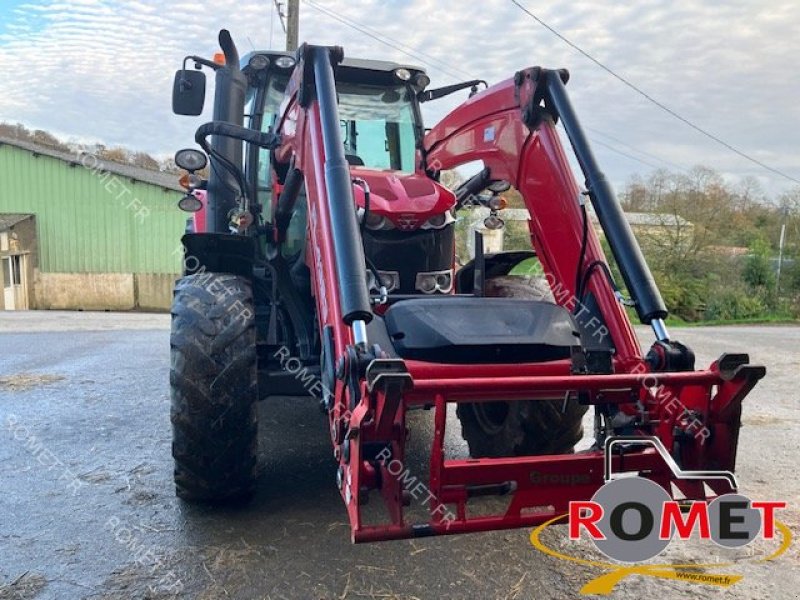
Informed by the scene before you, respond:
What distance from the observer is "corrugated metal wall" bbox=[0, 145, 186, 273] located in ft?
74.9

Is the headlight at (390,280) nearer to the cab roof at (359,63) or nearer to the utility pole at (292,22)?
the cab roof at (359,63)

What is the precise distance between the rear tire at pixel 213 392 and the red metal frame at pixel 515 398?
45 cm

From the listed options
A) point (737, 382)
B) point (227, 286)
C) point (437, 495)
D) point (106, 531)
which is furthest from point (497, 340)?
point (106, 531)

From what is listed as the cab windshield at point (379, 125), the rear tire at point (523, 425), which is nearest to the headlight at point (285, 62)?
the cab windshield at point (379, 125)

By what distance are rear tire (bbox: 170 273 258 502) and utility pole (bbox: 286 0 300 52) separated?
13335mm

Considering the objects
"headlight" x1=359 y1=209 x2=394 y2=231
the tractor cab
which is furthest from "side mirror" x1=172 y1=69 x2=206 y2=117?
"headlight" x1=359 y1=209 x2=394 y2=231

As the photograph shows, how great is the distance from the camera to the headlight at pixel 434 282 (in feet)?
12.9

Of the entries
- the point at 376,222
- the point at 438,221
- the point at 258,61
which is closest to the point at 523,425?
the point at 438,221

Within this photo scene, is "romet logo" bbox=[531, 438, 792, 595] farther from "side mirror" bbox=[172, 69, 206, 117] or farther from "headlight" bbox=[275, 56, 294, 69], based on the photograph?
"headlight" bbox=[275, 56, 294, 69]

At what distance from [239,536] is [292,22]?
1439 cm

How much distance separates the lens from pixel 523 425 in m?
3.59

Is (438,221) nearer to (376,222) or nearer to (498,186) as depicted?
(376,222)

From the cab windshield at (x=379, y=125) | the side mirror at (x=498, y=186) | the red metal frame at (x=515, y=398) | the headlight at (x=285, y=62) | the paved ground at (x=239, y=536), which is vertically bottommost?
the paved ground at (x=239, y=536)

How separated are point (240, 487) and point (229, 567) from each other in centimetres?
51
